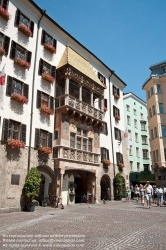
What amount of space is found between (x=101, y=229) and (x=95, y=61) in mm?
25151

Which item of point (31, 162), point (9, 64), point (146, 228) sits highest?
point (9, 64)

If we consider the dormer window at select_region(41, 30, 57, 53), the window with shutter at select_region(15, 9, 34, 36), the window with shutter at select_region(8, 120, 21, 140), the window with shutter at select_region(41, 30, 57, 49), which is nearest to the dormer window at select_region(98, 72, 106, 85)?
the window with shutter at select_region(41, 30, 57, 49)

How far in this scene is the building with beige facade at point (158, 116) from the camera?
122ft

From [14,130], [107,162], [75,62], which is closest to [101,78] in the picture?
[75,62]

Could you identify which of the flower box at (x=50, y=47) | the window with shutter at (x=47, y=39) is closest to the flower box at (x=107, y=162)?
the flower box at (x=50, y=47)

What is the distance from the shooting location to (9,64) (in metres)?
19.1

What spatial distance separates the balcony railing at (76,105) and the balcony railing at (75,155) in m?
4.28

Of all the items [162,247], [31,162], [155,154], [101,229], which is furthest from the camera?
[155,154]

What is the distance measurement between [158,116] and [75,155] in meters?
23.0

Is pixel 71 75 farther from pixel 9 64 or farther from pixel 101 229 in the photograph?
pixel 101 229

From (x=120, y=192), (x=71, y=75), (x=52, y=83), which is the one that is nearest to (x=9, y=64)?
(x=52, y=83)

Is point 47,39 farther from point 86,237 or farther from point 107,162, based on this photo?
point 86,237

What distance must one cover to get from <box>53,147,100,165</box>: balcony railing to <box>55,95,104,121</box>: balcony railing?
4284 millimetres

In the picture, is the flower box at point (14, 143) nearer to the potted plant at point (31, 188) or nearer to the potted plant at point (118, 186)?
the potted plant at point (31, 188)
